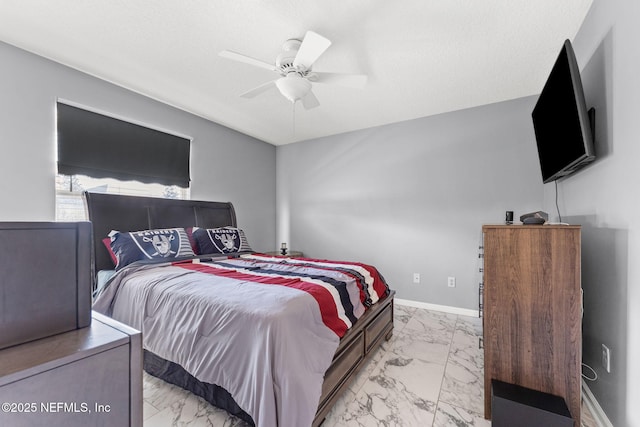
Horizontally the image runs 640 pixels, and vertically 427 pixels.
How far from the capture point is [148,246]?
2.48m

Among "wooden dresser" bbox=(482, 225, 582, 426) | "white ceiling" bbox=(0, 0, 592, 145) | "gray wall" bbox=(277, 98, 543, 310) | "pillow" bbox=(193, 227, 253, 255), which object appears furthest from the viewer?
"gray wall" bbox=(277, 98, 543, 310)

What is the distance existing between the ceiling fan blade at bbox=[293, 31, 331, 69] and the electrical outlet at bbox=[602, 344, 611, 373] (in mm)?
2389

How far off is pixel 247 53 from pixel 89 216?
2.04 m

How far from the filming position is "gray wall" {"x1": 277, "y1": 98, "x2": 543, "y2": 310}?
3.12 metres

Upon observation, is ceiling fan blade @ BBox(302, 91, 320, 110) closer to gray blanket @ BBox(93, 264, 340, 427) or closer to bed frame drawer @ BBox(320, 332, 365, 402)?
gray blanket @ BBox(93, 264, 340, 427)

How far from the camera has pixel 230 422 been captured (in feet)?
5.12

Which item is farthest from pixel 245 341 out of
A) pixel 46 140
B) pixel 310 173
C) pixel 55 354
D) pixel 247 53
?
pixel 310 173

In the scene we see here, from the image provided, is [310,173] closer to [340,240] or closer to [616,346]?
[340,240]

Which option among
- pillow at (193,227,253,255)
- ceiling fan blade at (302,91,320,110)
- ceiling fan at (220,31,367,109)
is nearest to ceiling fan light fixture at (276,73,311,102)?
ceiling fan at (220,31,367,109)

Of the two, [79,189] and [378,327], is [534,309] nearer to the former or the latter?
[378,327]

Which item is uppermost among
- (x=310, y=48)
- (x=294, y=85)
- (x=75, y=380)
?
(x=310, y=48)

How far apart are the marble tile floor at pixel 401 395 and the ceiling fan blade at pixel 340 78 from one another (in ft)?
7.23

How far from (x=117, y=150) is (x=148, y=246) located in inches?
46.1

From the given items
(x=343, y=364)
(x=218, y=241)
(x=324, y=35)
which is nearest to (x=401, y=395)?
(x=343, y=364)
